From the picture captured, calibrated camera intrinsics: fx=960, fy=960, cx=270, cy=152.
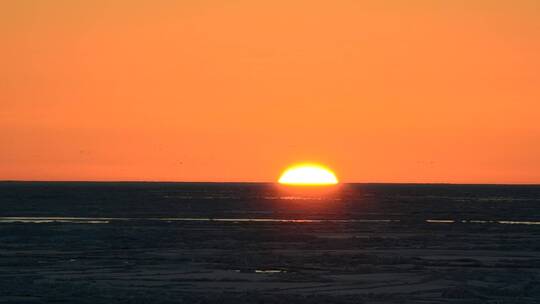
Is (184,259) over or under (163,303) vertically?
over

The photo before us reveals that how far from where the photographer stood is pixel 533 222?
82375mm

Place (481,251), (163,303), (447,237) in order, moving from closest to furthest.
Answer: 1. (163,303)
2. (481,251)
3. (447,237)

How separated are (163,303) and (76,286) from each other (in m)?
5.10

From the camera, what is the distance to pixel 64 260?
140 ft

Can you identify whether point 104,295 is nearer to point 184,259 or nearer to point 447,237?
point 184,259

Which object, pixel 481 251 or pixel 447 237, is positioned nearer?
pixel 481 251

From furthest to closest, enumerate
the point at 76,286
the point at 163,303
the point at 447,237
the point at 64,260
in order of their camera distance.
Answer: the point at 447,237 < the point at 64,260 < the point at 76,286 < the point at 163,303

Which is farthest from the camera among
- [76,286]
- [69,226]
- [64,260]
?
[69,226]

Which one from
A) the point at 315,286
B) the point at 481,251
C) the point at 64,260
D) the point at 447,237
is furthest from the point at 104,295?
the point at 447,237

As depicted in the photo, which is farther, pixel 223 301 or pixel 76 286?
pixel 76 286

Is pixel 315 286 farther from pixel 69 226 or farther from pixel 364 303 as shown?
pixel 69 226

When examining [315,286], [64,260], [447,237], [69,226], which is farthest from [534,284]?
[69,226]

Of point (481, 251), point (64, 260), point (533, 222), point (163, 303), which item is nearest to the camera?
point (163, 303)

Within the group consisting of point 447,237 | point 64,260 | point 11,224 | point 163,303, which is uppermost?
point 11,224
